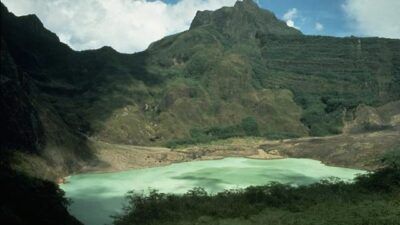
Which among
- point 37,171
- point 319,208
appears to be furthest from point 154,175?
point 319,208

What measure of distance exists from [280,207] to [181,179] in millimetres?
38442

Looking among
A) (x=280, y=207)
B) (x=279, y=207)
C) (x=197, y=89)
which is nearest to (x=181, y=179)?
(x=279, y=207)

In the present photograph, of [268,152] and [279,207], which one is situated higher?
[268,152]

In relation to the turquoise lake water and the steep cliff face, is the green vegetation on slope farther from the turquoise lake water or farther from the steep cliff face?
the steep cliff face

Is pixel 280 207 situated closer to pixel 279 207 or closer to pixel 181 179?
pixel 279 207

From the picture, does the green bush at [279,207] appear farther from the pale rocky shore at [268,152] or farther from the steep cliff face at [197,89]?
the steep cliff face at [197,89]

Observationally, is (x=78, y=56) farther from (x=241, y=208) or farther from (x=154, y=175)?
(x=241, y=208)

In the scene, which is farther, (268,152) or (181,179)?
(268,152)

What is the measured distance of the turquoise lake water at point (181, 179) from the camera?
209 feet

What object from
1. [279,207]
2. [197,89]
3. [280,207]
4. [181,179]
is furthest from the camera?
[197,89]

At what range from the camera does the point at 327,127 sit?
524 feet

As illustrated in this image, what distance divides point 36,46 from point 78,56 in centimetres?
1452

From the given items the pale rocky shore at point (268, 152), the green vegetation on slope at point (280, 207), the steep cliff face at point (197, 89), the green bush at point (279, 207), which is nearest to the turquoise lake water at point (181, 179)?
the pale rocky shore at point (268, 152)

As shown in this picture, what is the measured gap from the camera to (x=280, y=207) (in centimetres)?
4875
